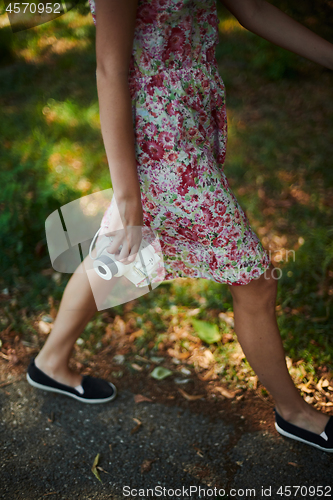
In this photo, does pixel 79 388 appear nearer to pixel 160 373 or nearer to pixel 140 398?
pixel 140 398

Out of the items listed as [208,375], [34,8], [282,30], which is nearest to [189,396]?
[208,375]

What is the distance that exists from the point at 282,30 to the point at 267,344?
116 cm

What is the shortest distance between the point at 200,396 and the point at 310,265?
3.64 ft

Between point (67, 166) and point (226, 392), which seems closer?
point (226, 392)

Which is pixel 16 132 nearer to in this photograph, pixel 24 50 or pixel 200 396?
pixel 24 50

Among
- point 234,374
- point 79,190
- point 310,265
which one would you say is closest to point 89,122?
point 79,190

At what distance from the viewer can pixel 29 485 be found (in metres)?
1.69

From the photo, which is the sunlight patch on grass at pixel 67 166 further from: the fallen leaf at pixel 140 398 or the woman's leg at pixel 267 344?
the woman's leg at pixel 267 344

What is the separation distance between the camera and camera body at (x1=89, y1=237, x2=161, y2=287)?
131cm

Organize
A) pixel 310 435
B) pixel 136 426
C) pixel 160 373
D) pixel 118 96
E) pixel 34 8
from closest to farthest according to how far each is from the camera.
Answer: pixel 118 96 < pixel 310 435 < pixel 136 426 < pixel 160 373 < pixel 34 8

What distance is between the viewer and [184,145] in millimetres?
1311

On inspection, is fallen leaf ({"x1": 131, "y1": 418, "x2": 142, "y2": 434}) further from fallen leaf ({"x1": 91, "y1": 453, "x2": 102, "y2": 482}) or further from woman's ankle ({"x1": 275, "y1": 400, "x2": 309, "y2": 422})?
woman's ankle ({"x1": 275, "y1": 400, "x2": 309, "y2": 422})

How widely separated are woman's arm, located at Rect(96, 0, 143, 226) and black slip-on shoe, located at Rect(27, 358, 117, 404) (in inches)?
41.9

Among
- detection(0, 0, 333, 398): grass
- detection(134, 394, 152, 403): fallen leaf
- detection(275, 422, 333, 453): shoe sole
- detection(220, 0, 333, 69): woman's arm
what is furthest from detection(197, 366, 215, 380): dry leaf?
detection(220, 0, 333, 69): woman's arm
